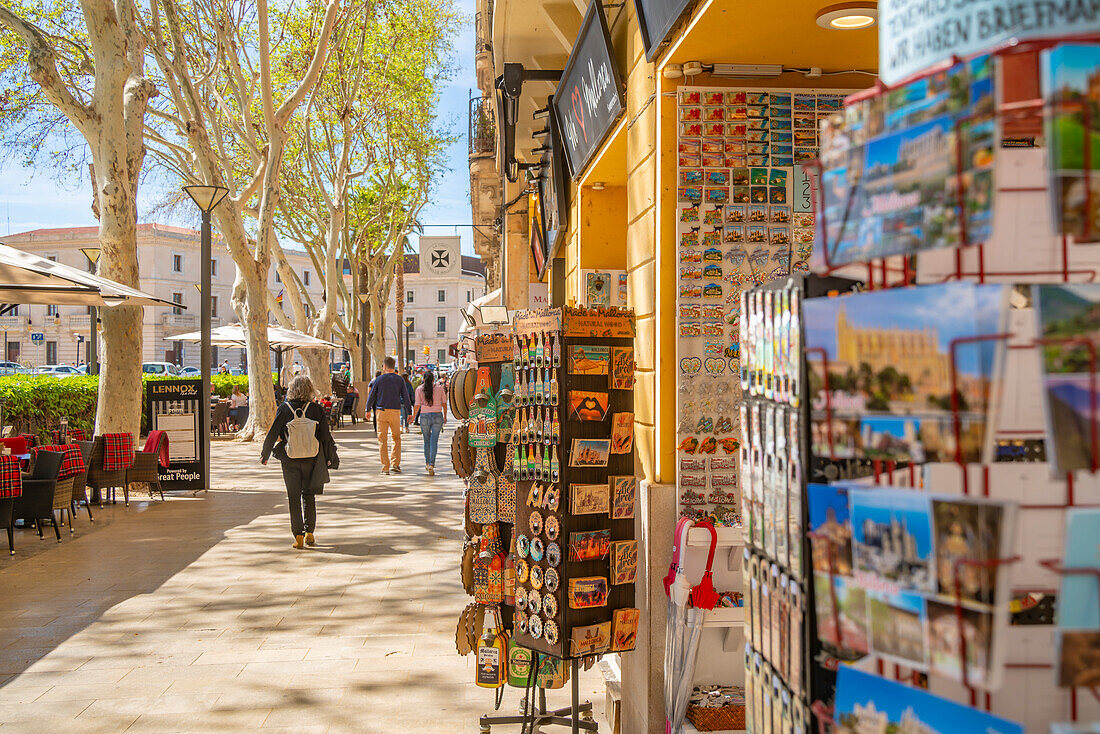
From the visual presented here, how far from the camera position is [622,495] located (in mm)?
4195

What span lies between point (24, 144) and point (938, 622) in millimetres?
19238

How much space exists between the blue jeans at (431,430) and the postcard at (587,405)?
10.4m

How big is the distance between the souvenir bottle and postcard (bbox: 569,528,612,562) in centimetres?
71

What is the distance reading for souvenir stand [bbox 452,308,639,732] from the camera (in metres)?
4.06

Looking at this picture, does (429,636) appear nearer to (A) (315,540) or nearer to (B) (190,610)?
(B) (190,610)

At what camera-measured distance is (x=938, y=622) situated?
1533 mm

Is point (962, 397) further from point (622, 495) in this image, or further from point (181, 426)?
point (181, 426)

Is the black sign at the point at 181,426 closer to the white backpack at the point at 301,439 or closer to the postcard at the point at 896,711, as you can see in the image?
the white backpack at the point at 301,439

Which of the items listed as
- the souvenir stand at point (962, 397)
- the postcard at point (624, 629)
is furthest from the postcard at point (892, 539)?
the postcard at point (624, 629)

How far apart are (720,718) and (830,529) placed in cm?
233

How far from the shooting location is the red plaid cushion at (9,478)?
28.0 ft

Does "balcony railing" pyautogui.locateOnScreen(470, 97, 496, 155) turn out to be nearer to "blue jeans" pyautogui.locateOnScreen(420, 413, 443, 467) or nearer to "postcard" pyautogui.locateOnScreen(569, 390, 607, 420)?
"blue jeans" pyautogui.locateOnScreen(420, 413, 443, 467)

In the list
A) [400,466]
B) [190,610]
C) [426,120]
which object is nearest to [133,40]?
[400,466]

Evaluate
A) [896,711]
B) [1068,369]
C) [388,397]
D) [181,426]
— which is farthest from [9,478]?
[1068,369]
